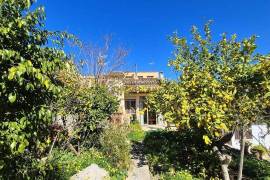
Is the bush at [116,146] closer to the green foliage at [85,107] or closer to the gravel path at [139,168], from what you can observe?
the gravel path at [139,168]

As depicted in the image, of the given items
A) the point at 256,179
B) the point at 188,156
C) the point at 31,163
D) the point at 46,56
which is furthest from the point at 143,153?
the point at 46,56

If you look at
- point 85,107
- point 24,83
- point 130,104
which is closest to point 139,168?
point 85,107

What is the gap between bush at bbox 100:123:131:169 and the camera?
40.8ft

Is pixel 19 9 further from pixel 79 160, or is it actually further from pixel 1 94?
pixel 79 160

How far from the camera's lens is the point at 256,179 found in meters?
12.3

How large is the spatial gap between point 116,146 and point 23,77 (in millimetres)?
8777

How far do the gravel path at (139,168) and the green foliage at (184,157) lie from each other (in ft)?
0.95

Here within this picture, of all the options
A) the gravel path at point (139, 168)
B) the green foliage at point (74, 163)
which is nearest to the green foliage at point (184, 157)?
the gravel path at point (139, 168)

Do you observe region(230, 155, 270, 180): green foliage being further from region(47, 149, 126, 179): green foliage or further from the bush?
region(47, 149, 126, 179): green foliage

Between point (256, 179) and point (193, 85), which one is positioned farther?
point (256, 179)

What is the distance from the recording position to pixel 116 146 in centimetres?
1285

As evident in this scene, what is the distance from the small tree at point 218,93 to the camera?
9.71m

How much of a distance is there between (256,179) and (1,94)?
35.0ft

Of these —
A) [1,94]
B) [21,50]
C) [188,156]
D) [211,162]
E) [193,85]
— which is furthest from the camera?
[188,156]
